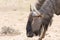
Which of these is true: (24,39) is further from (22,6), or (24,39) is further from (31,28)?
(22,6)

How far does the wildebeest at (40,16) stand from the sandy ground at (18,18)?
94cm

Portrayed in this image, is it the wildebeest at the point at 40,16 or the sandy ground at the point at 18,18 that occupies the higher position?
the wildebeest at the point at 40,16

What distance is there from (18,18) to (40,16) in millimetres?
4766

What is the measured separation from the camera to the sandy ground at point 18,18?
8922 mm

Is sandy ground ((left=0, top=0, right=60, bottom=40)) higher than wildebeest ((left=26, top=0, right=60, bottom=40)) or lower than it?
lower

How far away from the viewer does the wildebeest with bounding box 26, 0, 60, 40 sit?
7.33m

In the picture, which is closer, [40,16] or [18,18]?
[40,16]

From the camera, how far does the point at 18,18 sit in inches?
473

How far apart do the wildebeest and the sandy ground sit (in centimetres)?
94

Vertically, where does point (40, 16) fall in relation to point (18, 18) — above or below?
above

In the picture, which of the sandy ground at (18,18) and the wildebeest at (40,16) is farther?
the sandy ground at (18,18)

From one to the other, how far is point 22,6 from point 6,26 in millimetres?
4261

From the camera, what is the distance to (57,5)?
788 cm

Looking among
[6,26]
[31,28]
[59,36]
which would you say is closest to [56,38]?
[59,36]
